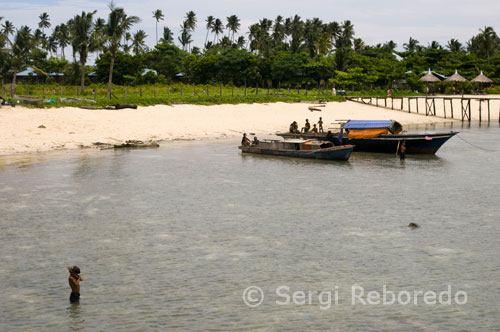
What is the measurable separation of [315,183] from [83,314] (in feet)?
70.9

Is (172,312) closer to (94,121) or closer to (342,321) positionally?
(342,321)

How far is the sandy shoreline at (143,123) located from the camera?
4984 cm

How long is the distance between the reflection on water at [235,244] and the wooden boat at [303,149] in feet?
15.2

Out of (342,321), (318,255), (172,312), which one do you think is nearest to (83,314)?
(172,312)

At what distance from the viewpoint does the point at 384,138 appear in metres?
48.4

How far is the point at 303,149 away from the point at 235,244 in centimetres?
2528

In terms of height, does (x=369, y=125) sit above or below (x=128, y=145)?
above

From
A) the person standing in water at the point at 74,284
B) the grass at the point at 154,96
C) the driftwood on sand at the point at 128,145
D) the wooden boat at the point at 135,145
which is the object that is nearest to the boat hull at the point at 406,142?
the wooden boat at the point at 135,145

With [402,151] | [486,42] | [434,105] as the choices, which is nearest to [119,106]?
[402,151]

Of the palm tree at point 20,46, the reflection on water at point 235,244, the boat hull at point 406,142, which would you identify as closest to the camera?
the reflection on water at point 235,244

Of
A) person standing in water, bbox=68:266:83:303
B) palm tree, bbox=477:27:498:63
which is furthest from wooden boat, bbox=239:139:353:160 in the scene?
palm tree, bbox=477:27:498:63

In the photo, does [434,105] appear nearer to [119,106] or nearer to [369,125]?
[369,125]

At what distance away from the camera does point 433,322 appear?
49.3 ft

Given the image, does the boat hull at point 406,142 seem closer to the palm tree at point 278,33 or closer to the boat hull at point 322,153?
the boat hull at point 322,153
